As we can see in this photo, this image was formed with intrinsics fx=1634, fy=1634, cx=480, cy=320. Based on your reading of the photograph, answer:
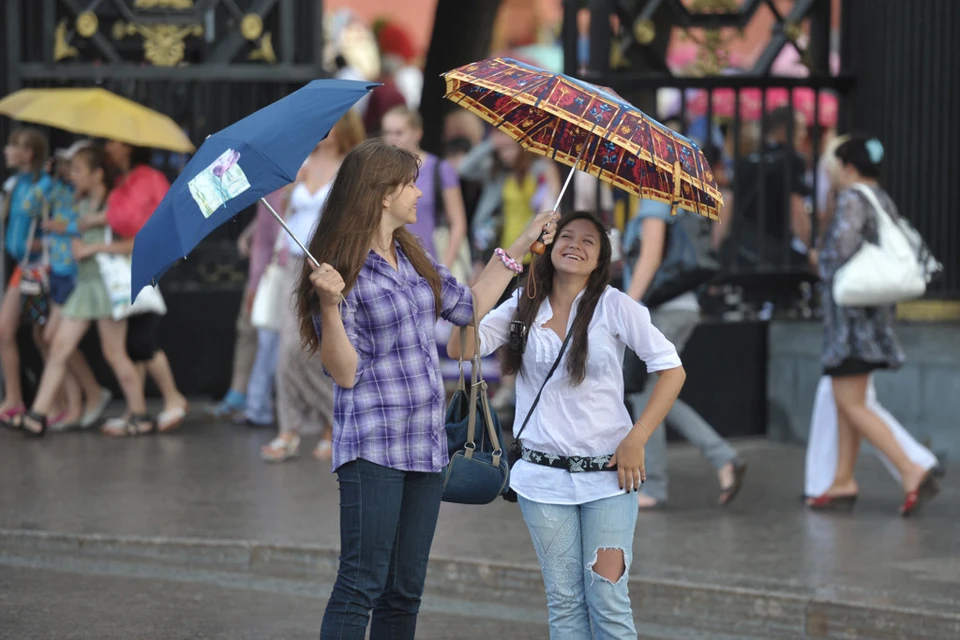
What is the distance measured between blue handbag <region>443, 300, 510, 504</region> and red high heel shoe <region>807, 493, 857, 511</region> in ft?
12.3

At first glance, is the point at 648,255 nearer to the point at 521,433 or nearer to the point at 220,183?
the point at 521,433

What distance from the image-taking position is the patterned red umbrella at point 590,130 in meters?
4.45

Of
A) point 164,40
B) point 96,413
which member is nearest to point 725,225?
point 164,40

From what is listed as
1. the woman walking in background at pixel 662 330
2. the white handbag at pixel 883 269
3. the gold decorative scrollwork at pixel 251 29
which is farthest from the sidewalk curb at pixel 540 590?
the gold decorative scrollwork at pixel 251 29

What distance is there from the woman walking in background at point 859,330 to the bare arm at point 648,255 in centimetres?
91

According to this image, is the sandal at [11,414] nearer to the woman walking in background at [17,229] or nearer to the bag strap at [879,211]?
the woman walking in background at [17,229]

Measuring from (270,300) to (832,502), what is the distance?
3.67 m

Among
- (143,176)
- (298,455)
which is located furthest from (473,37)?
(298,455)

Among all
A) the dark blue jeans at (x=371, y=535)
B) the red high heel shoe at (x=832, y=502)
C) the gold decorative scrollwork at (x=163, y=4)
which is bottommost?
the red high heel shoe at (x=832, y=502)

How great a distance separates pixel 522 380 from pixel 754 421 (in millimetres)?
5640

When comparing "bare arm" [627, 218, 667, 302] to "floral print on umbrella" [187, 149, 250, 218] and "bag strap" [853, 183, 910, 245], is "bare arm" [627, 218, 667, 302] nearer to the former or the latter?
"bag strap" [853, 183, 910, 245]


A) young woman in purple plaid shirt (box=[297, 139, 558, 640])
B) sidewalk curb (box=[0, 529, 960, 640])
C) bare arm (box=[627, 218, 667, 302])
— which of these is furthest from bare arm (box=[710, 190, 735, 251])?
young woman in purple plaid shirt (box=[297, 139, 558, 640])

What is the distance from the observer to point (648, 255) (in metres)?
7.57

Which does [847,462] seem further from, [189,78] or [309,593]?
[189,78]
